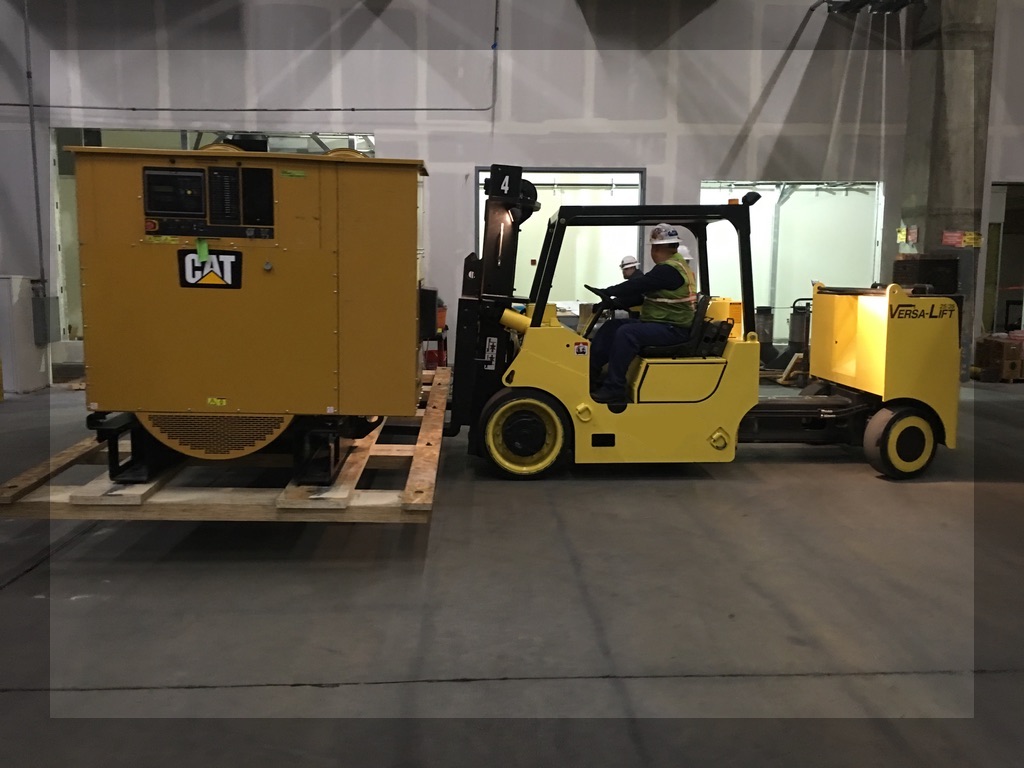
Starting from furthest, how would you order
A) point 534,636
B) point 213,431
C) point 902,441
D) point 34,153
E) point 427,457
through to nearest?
point 34,153 < point 902,441 < point 427,457 < point 213,431 < point 534,636

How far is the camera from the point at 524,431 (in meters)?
6.04

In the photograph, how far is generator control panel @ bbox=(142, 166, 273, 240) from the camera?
13.1ft

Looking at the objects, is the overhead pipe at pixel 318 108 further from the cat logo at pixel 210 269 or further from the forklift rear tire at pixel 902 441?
the cat logo at pixel 210 269

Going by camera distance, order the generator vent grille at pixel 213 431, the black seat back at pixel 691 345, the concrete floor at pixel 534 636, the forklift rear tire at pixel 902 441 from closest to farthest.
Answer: the concrete floor at pixel 534 636 → the generator vent grille at pixel 213 431 → the black seat back at pixel 691 345 → the forklift rear tire at pixel 902 441

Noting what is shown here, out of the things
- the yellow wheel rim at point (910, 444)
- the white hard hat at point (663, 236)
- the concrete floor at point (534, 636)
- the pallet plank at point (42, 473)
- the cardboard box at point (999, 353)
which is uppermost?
the white hard hat at point (663, 236)

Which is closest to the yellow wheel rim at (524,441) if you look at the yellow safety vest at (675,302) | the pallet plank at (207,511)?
the yellow safety vest at (675,302)

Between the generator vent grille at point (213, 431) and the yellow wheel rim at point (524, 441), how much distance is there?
211cm

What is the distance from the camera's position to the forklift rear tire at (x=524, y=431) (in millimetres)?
5996

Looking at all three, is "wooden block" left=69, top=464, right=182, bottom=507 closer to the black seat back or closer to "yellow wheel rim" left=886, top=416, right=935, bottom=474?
the black seat back

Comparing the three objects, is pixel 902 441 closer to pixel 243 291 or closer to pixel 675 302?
pixel 675 302

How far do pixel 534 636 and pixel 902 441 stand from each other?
417 centimetres

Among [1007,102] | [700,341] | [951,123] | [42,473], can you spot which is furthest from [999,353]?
[42,473]

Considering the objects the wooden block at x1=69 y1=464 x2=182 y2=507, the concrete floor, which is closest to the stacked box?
the concrete floor

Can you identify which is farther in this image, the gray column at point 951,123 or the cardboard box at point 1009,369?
the cardboard box at point 1009,369
